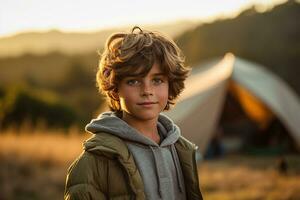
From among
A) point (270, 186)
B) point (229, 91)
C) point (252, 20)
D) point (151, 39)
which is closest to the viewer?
point (151, 39)

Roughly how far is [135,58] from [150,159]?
0.38m

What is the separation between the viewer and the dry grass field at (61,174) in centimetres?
635

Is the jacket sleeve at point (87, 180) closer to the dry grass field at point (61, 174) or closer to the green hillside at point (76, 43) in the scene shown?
the dry grass field at point (61, 174)

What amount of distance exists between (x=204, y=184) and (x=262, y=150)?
360 centimetres

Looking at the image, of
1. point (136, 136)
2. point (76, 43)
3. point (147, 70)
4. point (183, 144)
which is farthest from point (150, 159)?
point (76, 43)

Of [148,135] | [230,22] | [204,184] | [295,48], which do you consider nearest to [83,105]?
[230,22]

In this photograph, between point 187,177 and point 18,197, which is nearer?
point 187,177

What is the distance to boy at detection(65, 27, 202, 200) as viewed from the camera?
84.4 inches

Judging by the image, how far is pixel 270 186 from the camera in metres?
6.48

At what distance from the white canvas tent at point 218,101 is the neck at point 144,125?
6709mm

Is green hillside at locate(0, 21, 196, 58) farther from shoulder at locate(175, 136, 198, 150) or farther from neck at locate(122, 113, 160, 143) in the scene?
neck at locate(122, 113, 160, 143)

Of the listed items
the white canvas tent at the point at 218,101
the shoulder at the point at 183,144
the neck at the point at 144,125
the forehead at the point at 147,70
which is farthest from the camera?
the white canvas tent at the point at 218,101

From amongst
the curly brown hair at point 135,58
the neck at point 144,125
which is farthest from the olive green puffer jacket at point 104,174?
the curly brown hair at point 135,58

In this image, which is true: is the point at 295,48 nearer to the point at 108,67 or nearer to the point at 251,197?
the point at 251,197
